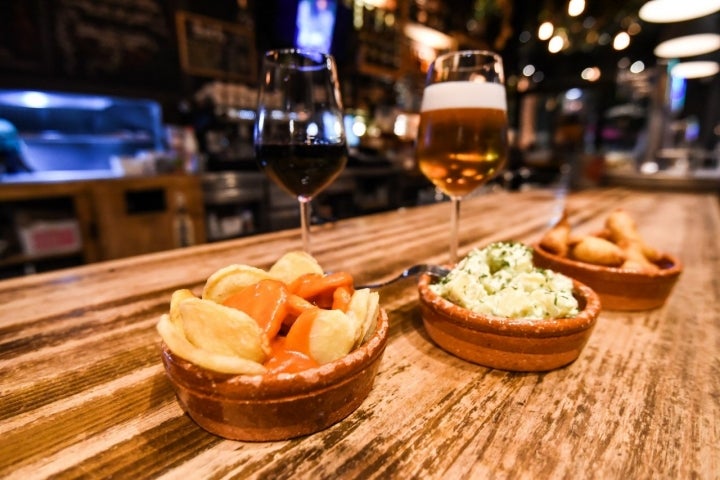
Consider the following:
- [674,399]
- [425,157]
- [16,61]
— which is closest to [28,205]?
[16,61]

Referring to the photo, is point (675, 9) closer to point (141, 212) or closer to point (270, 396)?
point (270, 396)

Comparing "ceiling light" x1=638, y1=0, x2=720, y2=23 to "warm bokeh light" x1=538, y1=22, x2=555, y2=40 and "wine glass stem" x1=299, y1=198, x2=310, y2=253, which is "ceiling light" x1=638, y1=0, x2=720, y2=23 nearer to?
"warm bokeh light" x1=538, y1=22, x2=555, y2=40

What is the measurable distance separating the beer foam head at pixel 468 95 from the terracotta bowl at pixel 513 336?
16.7 inches

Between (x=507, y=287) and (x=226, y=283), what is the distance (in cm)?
39

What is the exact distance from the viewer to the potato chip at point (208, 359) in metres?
0.36

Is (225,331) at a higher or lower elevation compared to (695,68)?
lower

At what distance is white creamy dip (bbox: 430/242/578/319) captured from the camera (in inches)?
21.0

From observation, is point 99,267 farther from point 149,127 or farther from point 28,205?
point 149,127

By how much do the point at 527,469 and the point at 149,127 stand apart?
4.82 metres

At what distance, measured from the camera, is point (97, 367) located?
554 millimetres

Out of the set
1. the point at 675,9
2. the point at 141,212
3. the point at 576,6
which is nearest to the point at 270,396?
the point at 141,212

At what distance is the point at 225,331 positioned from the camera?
1.25ft

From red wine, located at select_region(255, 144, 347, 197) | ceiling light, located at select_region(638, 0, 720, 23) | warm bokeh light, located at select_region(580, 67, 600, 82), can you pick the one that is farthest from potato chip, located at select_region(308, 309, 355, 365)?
warm bokeh light, located at select_region(580, 67, 600, 82)

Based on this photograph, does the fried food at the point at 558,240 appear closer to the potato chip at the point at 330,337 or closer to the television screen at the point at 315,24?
the potato chip at the point at 330,337
